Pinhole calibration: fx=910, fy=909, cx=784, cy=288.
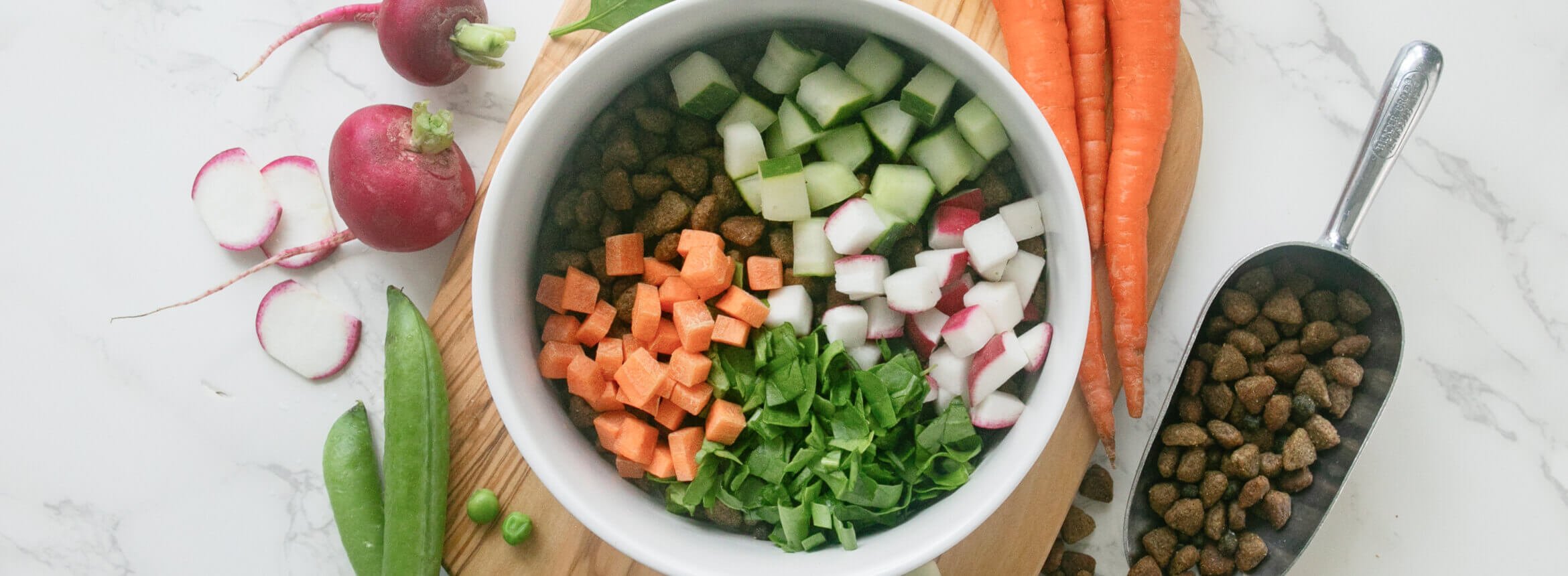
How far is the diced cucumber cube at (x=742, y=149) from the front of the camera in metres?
1.55

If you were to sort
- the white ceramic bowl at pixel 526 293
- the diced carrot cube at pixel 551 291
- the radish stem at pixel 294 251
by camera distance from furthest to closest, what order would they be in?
1. the radish stem at pixel 294 251
2. the diced carrot cube at pixel 551 291
3. the white ceramic bowl at pixel 526 293

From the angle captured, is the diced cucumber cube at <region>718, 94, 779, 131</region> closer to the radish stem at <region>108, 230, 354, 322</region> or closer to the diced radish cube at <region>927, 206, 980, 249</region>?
the diced radish cube at <region>927, 206, 980, 249</region>

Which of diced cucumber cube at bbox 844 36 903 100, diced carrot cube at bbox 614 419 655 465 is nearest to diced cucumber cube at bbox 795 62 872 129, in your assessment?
diced cucumber cube at bbox 844 36 903 100

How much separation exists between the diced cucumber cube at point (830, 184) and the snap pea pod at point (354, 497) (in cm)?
104

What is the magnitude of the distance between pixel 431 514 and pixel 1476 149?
2.25 m

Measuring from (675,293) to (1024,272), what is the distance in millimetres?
600

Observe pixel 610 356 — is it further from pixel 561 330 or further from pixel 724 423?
pixel 724 423

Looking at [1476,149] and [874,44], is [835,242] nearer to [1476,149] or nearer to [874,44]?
[874,44]

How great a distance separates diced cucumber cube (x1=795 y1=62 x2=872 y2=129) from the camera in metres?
1.52

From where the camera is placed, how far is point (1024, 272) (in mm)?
→ 1565

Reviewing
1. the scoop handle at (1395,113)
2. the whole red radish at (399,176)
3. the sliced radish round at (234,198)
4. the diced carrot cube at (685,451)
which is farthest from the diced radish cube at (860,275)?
the sliced radish round at (234,198)

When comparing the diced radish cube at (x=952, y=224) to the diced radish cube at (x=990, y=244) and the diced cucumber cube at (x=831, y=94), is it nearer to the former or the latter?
the diced radish cube at (x=990, y=244)

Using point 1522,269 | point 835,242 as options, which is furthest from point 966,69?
point 1522,269

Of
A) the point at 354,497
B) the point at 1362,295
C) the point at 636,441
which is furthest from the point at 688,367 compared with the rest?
the point at 1362,295
